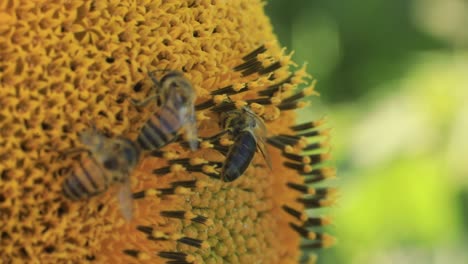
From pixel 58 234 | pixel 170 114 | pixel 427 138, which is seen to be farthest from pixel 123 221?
pixel 427 138

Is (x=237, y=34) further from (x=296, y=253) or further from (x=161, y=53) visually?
(x=296, y=253)

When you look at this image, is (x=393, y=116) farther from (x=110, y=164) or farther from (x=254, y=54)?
(x=110, y=164)

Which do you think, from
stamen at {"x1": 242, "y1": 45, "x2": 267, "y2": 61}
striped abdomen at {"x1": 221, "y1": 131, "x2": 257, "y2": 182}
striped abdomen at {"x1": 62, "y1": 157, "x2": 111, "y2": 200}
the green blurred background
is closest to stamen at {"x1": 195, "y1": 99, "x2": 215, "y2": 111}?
striped abdomen at {"x1": 221, "y1": 131, "x2": 257, "y2": 182}

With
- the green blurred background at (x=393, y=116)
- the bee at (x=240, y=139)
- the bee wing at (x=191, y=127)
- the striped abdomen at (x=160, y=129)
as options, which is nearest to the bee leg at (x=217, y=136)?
the bee at (x=240, y=139)

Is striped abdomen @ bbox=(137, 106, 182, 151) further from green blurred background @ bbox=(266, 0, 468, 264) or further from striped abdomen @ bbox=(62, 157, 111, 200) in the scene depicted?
green blurred background @ bbox=(266, 0, 468, 264)

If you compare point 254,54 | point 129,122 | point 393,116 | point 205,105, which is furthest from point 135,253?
point 393,116

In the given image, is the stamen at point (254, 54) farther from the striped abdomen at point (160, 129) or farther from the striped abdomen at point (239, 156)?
the striped abdomen at point (160, 129)

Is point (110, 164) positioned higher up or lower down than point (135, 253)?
higher up
